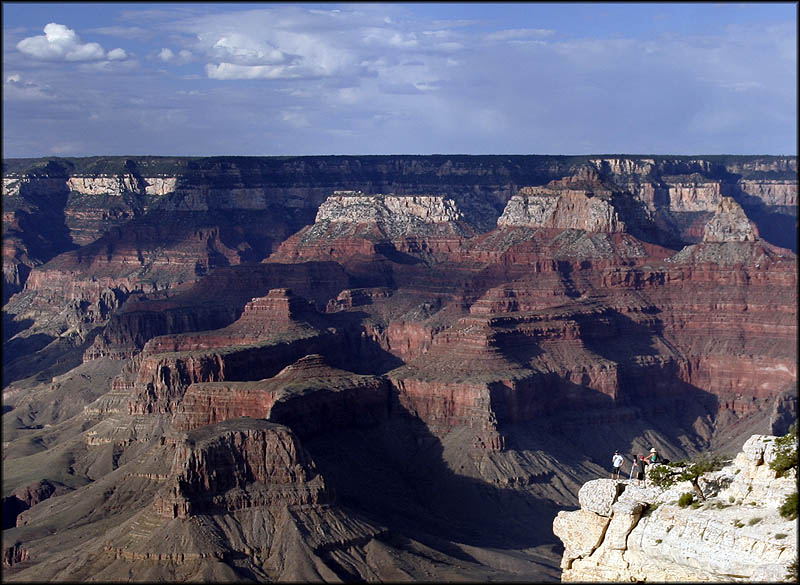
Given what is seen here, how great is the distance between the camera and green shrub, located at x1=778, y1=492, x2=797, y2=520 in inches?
1511

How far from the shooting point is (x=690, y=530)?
39.8 metres

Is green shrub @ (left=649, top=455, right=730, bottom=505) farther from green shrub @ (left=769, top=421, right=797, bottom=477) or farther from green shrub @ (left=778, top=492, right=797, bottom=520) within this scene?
green shrub @ (left=778, top=492, right=797, bottom=520)

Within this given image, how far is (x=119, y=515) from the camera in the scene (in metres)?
94.7

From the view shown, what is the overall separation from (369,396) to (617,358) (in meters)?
32.0

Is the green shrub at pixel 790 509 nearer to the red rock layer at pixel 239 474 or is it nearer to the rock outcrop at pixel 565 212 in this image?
the red rock layer at pixel 239 474

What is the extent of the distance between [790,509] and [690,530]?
8.90 ft

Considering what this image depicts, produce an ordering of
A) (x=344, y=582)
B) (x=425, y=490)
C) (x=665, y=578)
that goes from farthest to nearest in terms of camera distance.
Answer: (x=425, y=490)
(x=344, y=582)
(x=665, y=578)

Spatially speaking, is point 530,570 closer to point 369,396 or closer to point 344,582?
point 344,582

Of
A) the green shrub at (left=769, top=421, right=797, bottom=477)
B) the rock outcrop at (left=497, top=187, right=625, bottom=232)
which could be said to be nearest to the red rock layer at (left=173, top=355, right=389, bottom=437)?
the green shrub at (left=769, top=421, right=797, bottom=477)

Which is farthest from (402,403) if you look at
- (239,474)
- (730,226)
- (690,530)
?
(690,530)

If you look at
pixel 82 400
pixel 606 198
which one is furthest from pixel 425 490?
pixel 606 198

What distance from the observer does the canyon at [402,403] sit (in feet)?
273

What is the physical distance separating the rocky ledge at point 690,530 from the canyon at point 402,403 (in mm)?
1121

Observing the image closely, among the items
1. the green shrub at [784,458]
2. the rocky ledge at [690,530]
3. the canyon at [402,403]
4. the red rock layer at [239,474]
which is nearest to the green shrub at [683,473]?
the rocky ledge at [690,530]
